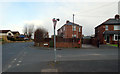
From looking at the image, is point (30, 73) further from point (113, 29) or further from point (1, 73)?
point (113, 29)

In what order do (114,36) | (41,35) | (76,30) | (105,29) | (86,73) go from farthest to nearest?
(76,30), (105,29), (114,36), (41,35), (86,73)

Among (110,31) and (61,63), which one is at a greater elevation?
(110,31)

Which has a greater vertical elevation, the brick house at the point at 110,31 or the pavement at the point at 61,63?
the brick house at the point at 110,31

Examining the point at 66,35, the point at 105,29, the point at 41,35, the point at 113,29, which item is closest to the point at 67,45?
the point at 41,35

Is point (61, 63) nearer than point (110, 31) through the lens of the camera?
Yes

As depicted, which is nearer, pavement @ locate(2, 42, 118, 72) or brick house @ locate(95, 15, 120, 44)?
pavement @ locate(2, 42, 118, 72)

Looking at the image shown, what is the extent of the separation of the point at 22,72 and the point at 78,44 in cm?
1396

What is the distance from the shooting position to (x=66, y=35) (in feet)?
97.2

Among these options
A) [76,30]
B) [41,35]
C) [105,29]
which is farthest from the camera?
[76,30]

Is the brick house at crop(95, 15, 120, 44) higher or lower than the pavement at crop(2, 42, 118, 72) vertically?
higher

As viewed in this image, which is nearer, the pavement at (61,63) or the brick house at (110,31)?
the pavement at (61,63)

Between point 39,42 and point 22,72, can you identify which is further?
point 39,42

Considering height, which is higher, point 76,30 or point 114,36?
point 76,30

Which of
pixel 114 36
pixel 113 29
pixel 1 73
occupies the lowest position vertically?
pixel 1 73
